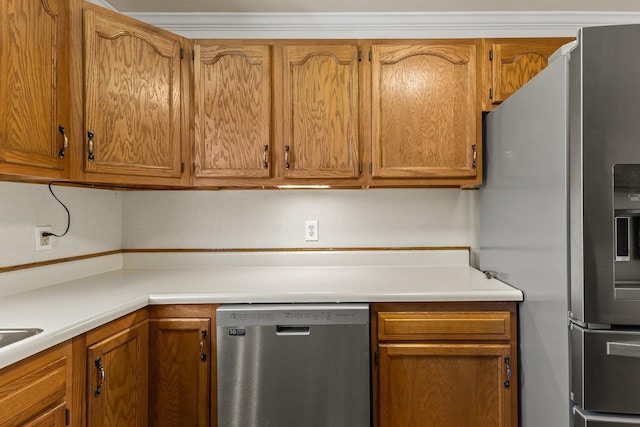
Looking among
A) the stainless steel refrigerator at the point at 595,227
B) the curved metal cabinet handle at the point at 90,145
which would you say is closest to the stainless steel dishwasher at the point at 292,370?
the stainless steel refrigerator at the point at 595,227

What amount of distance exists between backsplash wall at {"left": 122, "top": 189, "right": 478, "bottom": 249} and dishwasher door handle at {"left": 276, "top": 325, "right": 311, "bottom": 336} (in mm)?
721

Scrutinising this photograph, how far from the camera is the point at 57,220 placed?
1814mm

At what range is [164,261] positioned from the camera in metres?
2.26

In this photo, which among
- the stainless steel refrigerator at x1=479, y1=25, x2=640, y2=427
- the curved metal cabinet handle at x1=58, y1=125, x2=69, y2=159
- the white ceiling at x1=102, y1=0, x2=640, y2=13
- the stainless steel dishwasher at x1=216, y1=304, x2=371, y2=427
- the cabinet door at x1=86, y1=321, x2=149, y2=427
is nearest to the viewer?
the stainless steel refrigerator at x1=479, y1=25, x2=640, y2=427

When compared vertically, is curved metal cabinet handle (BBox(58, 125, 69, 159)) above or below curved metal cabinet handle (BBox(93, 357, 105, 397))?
above

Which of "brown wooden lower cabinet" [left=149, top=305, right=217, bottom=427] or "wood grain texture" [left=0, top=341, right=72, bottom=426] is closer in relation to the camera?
"wood grain texture" [left=0, top=341, right=72, bottom=426]

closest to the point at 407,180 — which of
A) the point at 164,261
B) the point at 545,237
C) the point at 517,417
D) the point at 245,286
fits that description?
the point at 545,237

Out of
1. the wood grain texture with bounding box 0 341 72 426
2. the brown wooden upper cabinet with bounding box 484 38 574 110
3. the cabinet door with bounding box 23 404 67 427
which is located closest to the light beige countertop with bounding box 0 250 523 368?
the wood grain texture with bounding box 0 341 72 426

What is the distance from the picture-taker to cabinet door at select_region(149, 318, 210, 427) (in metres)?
1.59

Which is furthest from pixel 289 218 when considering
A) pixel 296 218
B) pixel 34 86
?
pixel 34 86

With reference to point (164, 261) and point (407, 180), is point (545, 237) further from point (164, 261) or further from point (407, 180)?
point (164, 261)

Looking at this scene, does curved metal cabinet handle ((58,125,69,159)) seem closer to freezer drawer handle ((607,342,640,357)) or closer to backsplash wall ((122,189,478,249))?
backsplash wall ((122,189,478,249))

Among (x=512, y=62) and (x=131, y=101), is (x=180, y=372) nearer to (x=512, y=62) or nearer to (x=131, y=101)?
(x=131, y=101)

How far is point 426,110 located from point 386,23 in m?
0.65
